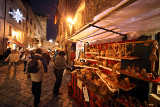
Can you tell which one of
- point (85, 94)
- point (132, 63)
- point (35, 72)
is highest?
point (132, 63)

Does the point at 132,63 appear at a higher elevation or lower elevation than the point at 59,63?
higher

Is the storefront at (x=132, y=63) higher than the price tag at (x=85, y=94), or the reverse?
the storefront at (x=132, y=63)

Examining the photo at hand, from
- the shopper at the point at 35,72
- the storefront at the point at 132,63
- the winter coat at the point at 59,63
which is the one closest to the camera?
the storefront at the point at 132,63

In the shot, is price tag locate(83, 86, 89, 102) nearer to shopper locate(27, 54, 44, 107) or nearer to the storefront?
the storefront

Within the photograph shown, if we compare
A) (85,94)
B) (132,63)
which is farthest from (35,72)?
(132,63)

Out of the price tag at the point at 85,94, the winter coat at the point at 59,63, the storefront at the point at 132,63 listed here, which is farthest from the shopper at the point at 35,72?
the price tag at the point at 85,94

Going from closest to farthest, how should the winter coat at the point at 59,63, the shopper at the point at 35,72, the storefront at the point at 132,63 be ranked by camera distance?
the storefront at the point at 132,63 < the shopper at the point at 35,72 < the winter coat at the point at 59,63

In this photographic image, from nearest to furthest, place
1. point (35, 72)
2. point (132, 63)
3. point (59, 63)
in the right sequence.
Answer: point (35, 72)
point (132, 63)
point (59, 63)

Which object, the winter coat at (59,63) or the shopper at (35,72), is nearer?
the shopper at (35,72)

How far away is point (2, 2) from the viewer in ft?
39.1

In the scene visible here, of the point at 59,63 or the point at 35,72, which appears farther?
the point at 59,63

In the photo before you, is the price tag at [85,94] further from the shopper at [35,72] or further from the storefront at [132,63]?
the shopper at [35,72]

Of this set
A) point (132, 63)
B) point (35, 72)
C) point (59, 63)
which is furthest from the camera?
point (59, 63)

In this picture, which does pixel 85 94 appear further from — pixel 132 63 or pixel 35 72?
pixel 132 63
